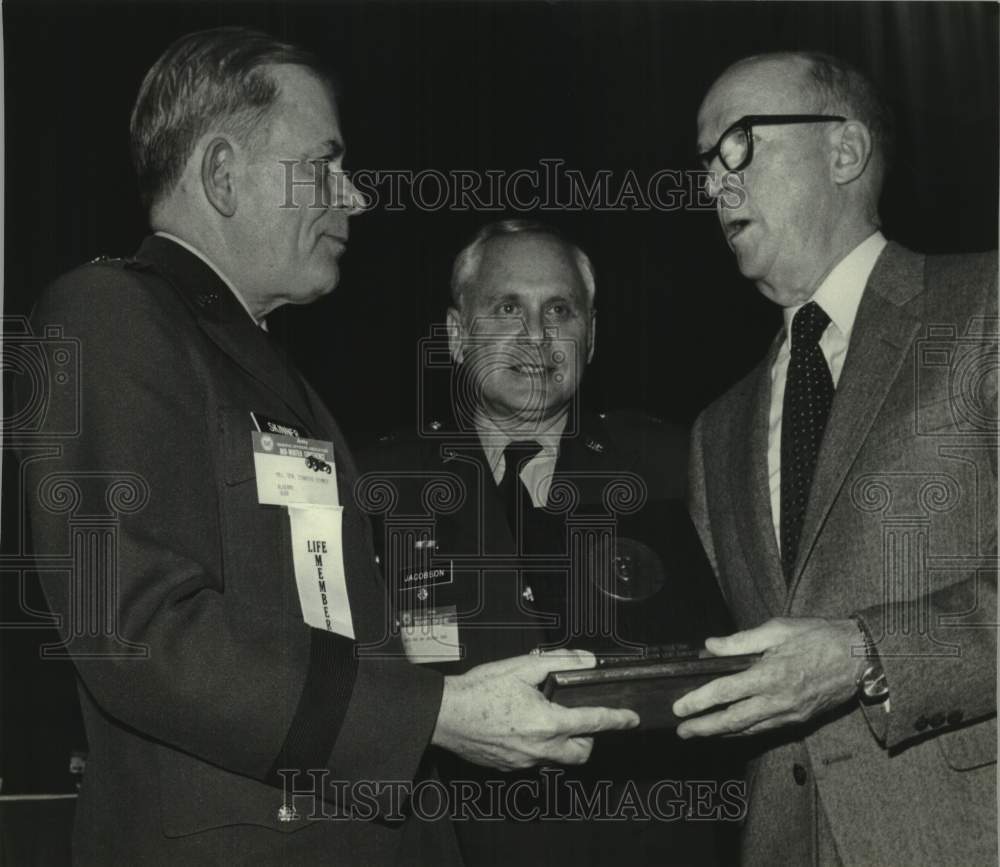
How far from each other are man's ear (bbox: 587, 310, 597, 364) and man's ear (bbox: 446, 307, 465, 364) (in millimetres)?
264

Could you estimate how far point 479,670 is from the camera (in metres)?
1.84

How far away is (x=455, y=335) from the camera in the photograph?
7.81 ft

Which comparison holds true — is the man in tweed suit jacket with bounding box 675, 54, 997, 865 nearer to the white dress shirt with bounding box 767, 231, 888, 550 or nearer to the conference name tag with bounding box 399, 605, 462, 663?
the white dress shirt with bounding box 767, 231, 888, 550

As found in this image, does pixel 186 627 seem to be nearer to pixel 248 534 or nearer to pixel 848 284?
pixel 248 534

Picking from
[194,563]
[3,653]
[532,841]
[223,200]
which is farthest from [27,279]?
[532,841]

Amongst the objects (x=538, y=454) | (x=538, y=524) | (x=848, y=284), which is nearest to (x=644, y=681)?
(x=538, y=524)

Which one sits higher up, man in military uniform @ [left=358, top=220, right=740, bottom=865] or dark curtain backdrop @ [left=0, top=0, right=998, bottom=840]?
dark curtain backdrop @ [left=0, top=0, right=998, bottom=840]

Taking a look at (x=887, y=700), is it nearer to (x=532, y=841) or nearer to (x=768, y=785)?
(x=768, y=785)

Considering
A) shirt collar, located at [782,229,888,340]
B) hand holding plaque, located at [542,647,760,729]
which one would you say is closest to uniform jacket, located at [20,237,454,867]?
hand holding plaque, located at [542,647,760,729]

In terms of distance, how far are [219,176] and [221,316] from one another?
318 mm

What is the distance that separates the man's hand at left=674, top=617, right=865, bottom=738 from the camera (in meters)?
1.89

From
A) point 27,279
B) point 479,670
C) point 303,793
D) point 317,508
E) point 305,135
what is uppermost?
point 305,135

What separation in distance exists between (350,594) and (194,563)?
0.29 meters

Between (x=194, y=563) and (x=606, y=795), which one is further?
(x=606, y=795)
